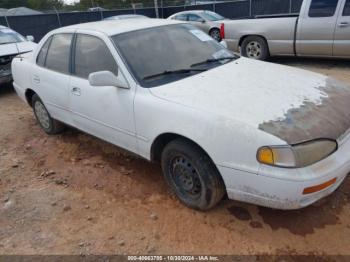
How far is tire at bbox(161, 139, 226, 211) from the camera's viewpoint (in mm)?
2703

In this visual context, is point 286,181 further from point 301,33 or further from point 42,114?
point 301,33

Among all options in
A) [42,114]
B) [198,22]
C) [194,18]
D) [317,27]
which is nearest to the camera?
[42,114]

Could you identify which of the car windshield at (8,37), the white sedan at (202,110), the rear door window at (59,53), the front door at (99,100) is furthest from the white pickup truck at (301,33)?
the front door at (99,100)

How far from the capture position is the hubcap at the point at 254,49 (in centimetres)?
875

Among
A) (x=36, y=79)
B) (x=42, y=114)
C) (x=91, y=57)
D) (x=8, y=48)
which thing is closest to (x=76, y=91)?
(x=91, y=57)

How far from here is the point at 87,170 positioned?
3949 mm

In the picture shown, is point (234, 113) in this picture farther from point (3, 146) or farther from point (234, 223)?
point (3, 146)

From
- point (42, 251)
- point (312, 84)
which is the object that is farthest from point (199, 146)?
point (42, 251)

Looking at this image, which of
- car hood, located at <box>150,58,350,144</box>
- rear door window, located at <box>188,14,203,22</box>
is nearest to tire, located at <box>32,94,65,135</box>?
car hood, located at <box>150,58,350,144</box>

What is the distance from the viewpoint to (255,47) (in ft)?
28.9

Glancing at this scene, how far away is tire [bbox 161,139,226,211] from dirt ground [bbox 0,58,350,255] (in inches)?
5.9

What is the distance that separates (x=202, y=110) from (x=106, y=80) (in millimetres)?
1017

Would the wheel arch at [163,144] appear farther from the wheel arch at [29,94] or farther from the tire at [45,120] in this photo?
the wheel arch at [29,94]

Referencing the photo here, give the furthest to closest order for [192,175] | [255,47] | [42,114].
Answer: [255,47] → [42,114] → [192,175]
